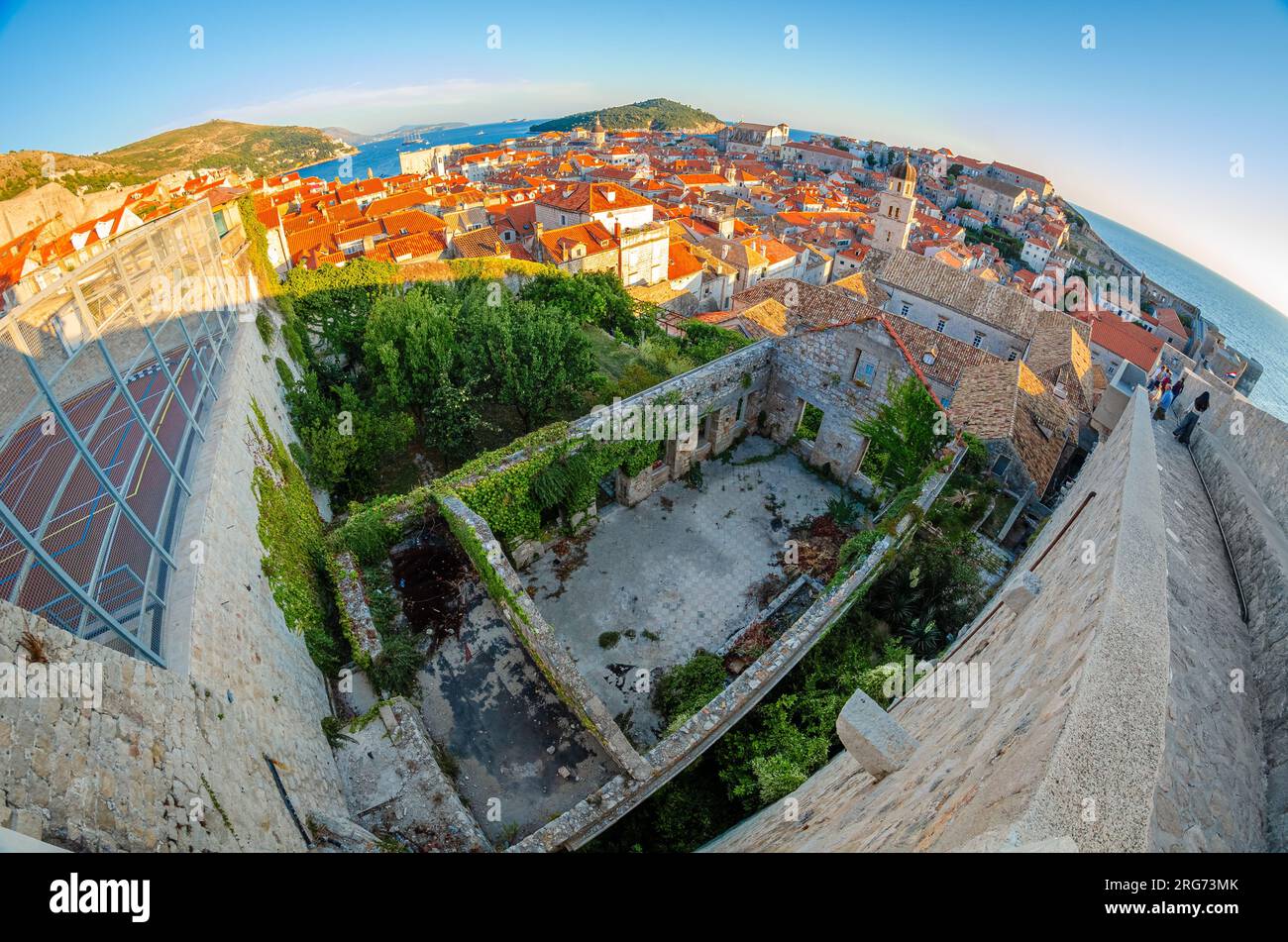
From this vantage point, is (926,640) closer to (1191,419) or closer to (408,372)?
(1191,419)

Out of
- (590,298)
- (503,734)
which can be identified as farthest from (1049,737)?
(590,298)

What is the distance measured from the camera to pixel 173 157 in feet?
399

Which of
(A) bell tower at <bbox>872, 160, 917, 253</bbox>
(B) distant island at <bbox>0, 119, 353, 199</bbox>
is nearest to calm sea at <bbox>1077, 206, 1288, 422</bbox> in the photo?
(A) bell tower at <bbox>872, 160, 917, 253</bbox>

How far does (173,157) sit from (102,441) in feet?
537

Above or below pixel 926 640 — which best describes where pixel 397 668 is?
above

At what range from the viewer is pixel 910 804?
4.36m

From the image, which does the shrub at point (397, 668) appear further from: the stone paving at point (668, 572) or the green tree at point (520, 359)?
the green tree at point (520, 359)

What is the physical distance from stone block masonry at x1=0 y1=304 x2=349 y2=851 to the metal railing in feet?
1.26

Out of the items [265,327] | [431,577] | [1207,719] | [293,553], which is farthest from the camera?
[265,327]

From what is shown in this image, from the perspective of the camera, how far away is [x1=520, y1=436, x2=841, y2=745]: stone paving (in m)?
13.1

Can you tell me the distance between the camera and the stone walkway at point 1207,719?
4.24 meters

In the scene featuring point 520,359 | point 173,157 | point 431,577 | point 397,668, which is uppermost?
point 173,157

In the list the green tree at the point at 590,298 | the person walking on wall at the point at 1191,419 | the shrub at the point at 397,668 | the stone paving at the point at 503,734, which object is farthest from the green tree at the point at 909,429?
the shrub at the point at 397,668

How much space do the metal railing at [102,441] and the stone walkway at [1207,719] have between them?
31.7ft
